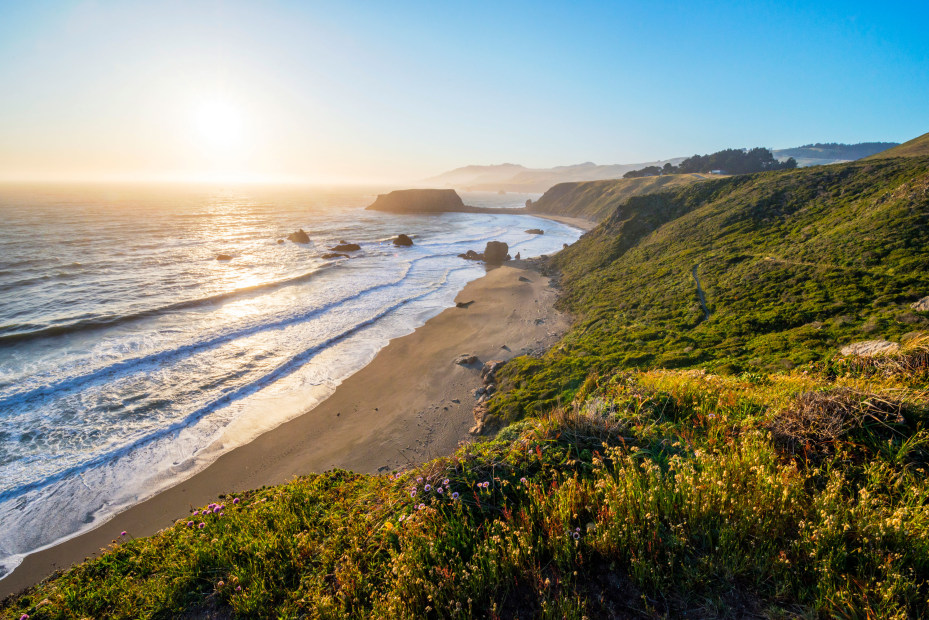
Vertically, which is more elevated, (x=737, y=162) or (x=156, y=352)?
(x=737, y=162)

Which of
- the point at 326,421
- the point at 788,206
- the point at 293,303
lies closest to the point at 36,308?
the point at 293,303

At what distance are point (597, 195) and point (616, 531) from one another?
307 feet

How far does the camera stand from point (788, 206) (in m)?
19.9

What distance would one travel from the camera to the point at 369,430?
11.3 meters

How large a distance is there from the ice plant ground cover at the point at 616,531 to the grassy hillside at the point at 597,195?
65845 millimetres

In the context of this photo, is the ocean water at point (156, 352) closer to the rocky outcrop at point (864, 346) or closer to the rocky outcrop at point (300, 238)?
the rocky outcrop at point (300, 238)

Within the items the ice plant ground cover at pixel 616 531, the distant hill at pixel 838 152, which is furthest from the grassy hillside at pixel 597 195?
the distant hill at pixel 838 152

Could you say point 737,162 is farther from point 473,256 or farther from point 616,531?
point 616,531

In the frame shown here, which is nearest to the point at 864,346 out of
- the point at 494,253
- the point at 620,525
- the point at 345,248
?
the point at 620,525

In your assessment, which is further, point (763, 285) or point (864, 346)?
point (763, 285)

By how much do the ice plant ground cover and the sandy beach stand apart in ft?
10.9

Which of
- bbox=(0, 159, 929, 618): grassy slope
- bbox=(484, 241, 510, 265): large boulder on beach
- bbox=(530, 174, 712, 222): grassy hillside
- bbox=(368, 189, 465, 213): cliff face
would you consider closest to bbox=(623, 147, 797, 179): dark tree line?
bbox=(530, 174, 712, 222): grassy hillside

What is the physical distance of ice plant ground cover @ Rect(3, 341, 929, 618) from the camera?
246cm

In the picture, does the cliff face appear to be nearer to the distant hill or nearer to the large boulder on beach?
the large boulder on beach
